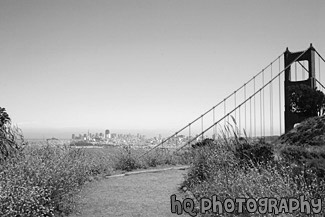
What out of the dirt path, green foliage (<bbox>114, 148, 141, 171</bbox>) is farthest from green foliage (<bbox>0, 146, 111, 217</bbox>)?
green foliage (<bbox>114, 148, 141, 171</bbox>)

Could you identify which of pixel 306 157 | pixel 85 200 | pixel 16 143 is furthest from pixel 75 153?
pixel 306 157

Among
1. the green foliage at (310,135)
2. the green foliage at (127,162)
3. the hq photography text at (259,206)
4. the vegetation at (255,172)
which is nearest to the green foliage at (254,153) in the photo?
the vegetation at (255,172)

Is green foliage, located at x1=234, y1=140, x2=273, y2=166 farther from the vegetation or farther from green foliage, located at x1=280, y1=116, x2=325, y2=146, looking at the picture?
green foliage, located at x1=280, y1=116, x2=325, y2=146

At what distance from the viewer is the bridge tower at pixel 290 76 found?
14453 millimetres

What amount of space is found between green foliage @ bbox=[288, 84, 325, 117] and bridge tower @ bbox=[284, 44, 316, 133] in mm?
261

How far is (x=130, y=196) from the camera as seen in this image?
281 inches

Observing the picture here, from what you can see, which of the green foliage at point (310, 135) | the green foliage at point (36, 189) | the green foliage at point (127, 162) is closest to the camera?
the green foliage at point (36, 189)

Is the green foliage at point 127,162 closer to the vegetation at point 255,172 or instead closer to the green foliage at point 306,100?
the vegetation at point 255,172

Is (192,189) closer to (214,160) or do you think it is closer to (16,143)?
(214,160)

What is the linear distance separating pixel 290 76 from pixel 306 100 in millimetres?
2443

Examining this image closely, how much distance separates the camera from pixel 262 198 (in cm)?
441

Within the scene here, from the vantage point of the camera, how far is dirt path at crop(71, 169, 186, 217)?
19.1 ft

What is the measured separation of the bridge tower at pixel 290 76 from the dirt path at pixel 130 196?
23.0 feet

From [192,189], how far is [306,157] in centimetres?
246
